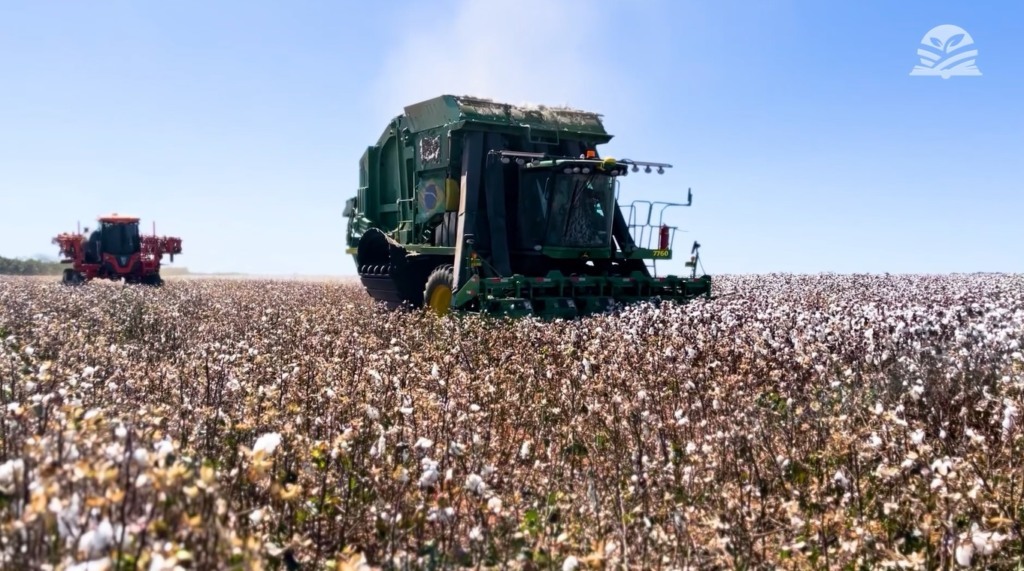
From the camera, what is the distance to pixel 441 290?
46.8 ft

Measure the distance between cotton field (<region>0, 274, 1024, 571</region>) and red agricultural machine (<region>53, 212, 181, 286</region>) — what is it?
942 inches

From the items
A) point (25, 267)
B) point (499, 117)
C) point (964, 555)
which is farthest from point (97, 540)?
point (25, 267)

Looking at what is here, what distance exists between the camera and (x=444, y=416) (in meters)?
5.34

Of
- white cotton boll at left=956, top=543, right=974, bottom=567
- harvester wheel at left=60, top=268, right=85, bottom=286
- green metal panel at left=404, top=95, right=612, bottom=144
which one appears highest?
green metal panel at left=404, top=95, right=612, bottom=144

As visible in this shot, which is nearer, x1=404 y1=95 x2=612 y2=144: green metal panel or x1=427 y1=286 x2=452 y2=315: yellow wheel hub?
x1=427 y1=286 x2=452 y2=315: yellow wheel hub

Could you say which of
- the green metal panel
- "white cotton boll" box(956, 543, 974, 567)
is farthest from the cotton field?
the green metal panel

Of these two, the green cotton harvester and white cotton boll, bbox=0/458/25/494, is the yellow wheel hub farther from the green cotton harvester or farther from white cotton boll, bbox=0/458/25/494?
white cotton boll, bbox=0/458/25/494

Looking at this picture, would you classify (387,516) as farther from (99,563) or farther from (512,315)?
(512,315)

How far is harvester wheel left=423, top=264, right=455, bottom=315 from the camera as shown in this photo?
553 inches

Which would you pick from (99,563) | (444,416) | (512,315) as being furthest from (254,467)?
(512,315)

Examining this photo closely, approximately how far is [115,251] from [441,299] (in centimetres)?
2306

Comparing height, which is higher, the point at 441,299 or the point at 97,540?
the point at 441,299

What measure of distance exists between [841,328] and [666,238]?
7086mm

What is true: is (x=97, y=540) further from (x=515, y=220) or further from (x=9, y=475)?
(x=515, y=220)
